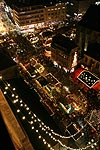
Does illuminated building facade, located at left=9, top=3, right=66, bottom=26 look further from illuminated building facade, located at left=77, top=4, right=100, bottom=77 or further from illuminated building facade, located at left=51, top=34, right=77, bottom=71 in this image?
illuminated building facade, located at left=51, top=34, right=77, bottom=71

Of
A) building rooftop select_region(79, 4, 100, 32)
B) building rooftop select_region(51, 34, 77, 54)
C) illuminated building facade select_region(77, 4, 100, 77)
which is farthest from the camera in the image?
building rooftop select_region(79, 4, 100, 32)

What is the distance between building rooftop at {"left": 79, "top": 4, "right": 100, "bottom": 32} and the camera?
25.1 metres

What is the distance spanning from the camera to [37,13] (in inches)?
1531

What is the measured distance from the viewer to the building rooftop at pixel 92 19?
82.5ft

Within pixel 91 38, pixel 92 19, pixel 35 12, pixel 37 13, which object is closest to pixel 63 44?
pixel 91 38

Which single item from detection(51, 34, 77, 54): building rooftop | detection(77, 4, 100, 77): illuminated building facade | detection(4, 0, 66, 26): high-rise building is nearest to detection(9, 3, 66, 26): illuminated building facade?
detection(4, 0, 66, 26): high-rise building

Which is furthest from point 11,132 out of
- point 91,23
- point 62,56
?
point 91,23

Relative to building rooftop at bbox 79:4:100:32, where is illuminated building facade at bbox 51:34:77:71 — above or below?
below

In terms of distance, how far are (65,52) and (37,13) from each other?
18.4 m

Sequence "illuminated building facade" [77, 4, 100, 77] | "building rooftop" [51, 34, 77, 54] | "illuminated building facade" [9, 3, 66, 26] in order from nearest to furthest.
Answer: "illuminated building facade" [77, 4, 100, 77] → "building rooftop" [51, 34, 77, 54] → "illuminated building facade" [9, 3, 66, 26]

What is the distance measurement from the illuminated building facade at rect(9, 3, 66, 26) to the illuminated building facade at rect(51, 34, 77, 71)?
15168 millimetres

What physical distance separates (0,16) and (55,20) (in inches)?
560

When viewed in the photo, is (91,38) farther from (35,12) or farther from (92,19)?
(35,12)

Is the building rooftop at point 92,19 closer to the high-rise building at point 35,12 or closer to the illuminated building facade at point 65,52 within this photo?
the illuminated building facade at point 65,52
